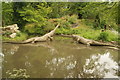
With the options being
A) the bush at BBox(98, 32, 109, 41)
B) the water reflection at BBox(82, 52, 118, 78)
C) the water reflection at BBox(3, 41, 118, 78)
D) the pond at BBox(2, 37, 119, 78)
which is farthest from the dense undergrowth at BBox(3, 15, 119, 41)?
the water reflection at BBox(82, 52, 118, 78)

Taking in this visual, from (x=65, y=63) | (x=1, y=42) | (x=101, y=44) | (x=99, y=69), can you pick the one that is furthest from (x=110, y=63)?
(x=1, y=42)

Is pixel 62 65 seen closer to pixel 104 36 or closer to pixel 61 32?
pixel 104 36

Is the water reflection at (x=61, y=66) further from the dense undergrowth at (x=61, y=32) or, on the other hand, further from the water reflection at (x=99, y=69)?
the dense undergrowth at (x=61, y=32)

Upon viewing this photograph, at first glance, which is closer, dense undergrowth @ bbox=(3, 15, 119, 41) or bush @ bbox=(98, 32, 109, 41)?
bush @ bbox=(98, 32, 109, 41)

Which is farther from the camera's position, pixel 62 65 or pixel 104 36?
pixel 104 36

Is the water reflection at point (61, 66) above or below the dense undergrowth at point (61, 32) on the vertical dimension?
below

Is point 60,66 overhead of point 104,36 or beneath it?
beneath

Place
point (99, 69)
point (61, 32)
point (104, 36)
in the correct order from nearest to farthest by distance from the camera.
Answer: point (99, 69)
point (104, 36)
point (61, 32)

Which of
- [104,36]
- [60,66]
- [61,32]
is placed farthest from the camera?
[61,32]

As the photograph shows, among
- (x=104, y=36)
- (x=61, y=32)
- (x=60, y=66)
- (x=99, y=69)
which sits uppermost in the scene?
(x=61, y=32)

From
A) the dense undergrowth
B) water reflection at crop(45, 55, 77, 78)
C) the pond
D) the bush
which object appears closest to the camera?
the pond

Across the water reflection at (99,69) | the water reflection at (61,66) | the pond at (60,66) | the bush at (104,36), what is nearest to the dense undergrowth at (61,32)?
the bush at (104,36)

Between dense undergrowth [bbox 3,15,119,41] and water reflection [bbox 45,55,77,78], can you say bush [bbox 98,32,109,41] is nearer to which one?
dense undergrowth [bbox 3,15,119,41]

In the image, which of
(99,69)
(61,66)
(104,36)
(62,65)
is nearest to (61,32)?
(104,36)
